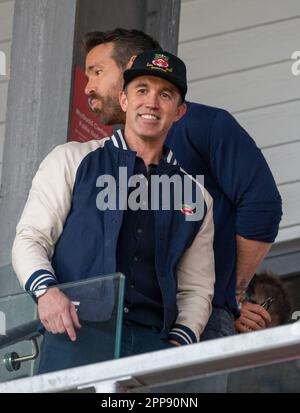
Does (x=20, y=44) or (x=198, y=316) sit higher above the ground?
(x=20, y=44)

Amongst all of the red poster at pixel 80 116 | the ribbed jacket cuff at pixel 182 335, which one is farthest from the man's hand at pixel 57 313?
the red poster at pixel 80 116

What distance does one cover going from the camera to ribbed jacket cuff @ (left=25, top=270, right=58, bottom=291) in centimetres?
430

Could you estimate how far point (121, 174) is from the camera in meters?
4.63

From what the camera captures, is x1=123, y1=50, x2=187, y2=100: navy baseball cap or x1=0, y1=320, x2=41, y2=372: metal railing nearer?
x1=0, y1=320, x2=41, y2=372: metal railing

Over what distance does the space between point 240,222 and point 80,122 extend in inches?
37.1

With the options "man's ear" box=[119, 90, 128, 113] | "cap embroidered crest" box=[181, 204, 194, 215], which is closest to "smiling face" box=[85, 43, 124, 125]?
"man's ear" box=[119, 90, 128, 113]

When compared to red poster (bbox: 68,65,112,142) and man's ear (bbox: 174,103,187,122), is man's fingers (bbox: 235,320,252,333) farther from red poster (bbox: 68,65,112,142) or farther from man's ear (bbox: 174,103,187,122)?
red poster (bbox: 68,65,112,142)

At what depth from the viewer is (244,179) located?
16.3 feet

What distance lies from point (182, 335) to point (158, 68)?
86cm

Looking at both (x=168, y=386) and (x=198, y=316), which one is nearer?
(x=168, y=386)

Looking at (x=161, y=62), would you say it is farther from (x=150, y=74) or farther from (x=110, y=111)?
(x=110, y=111)

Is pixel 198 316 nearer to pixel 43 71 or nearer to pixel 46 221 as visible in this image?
pixel 46 221

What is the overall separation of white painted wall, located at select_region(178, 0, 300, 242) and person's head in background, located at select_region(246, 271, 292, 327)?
1.54 meters
